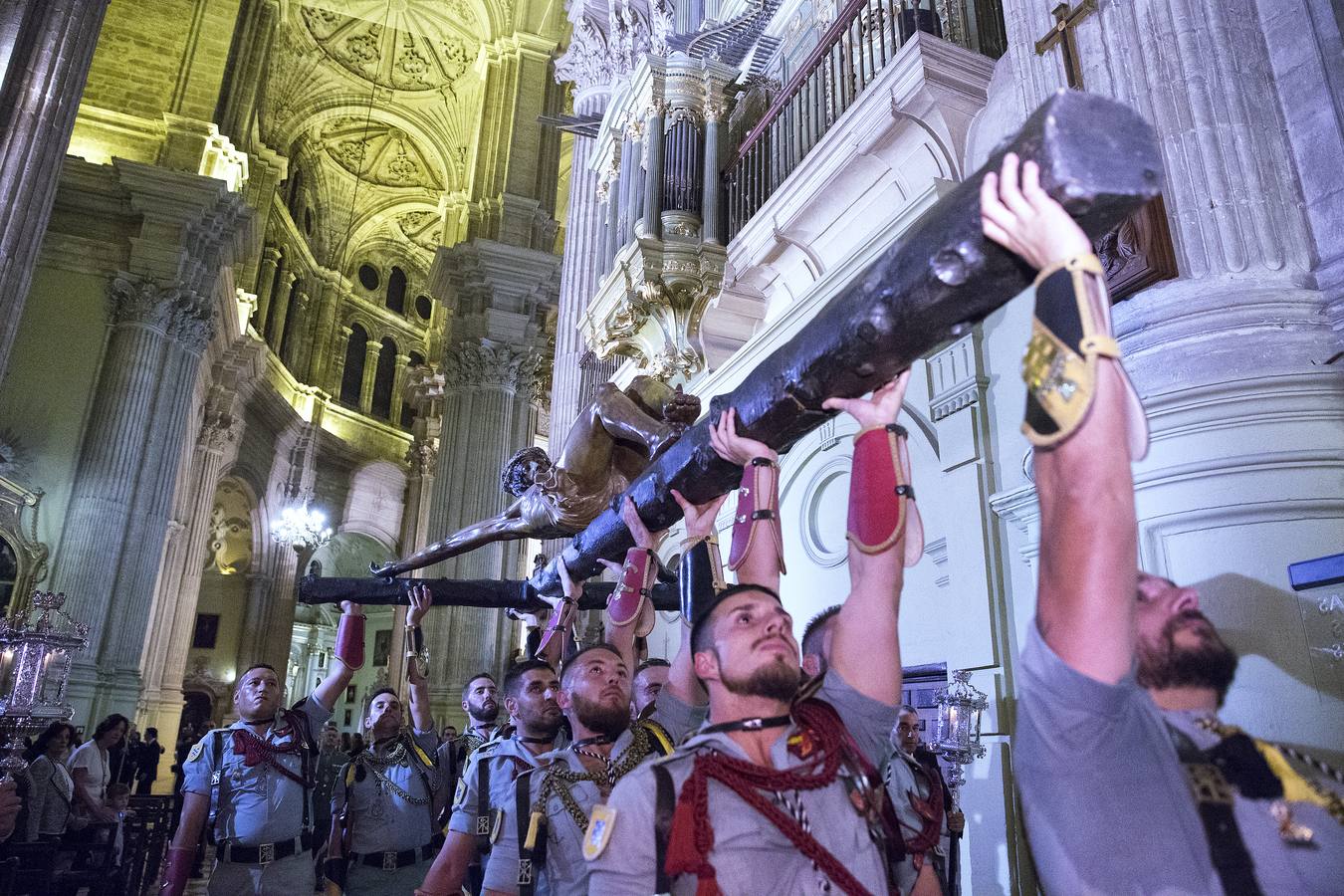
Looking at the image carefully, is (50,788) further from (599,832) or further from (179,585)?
(179,585)

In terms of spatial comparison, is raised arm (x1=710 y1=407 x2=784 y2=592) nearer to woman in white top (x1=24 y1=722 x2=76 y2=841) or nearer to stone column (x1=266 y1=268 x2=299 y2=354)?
woman in white top (x1=24 y1=722 x2=76 y2=841)

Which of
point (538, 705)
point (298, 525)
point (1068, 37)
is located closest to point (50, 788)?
point (538, 705)

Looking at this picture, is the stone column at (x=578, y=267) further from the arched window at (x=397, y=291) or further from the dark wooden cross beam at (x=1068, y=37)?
the arched window at (x=397, y=291)

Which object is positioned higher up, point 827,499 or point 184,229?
point 184,229

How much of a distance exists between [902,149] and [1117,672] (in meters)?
4.85

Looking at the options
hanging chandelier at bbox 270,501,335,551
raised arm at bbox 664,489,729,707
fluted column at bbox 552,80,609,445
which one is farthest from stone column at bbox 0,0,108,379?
hanging chandelier at bbox 270,501,335,551

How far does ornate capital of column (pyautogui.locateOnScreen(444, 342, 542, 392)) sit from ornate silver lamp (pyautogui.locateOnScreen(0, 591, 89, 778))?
10492 mm

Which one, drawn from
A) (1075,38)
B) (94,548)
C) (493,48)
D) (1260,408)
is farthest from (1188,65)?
(493,48)

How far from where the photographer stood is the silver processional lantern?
3.72m

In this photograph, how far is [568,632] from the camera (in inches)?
152

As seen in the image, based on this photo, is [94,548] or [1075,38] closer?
[1075,38]

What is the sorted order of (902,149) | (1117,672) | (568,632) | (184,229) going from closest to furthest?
(1117,672), (568,632), (902,149), (184,229)

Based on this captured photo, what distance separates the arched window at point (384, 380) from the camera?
26156mm

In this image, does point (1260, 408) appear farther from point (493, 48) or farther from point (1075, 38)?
point (493, 48)
